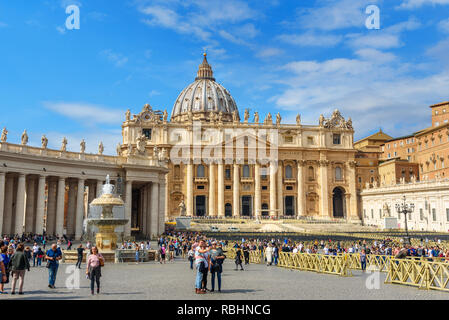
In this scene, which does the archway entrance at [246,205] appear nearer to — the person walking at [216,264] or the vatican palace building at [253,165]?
the vatican palace building at [253,165]

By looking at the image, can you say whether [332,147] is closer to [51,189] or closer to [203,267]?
[51,189]

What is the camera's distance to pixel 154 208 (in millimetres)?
44094

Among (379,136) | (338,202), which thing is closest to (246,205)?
(338,202)

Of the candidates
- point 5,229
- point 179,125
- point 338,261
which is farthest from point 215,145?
point 338,261

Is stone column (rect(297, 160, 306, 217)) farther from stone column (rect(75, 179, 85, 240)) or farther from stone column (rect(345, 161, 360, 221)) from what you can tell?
stone column (rect(75, 179, 85, 240))

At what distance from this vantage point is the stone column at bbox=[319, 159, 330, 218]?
3627 inches

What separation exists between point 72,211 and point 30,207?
13.2 feet

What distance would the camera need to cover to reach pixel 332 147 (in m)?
95.6

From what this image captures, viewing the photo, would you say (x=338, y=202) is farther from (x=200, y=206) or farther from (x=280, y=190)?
(x=200, y=206)

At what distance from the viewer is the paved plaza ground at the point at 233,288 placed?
13.0m

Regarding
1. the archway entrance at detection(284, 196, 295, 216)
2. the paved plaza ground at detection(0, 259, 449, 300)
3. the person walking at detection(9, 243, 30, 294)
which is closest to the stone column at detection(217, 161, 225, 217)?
the archway entrance at detection(284, 196, 295, 216)

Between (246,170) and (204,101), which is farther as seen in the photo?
(204,101)

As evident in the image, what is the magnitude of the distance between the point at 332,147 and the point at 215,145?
25.3 metres

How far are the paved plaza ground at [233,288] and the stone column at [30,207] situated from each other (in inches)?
890
